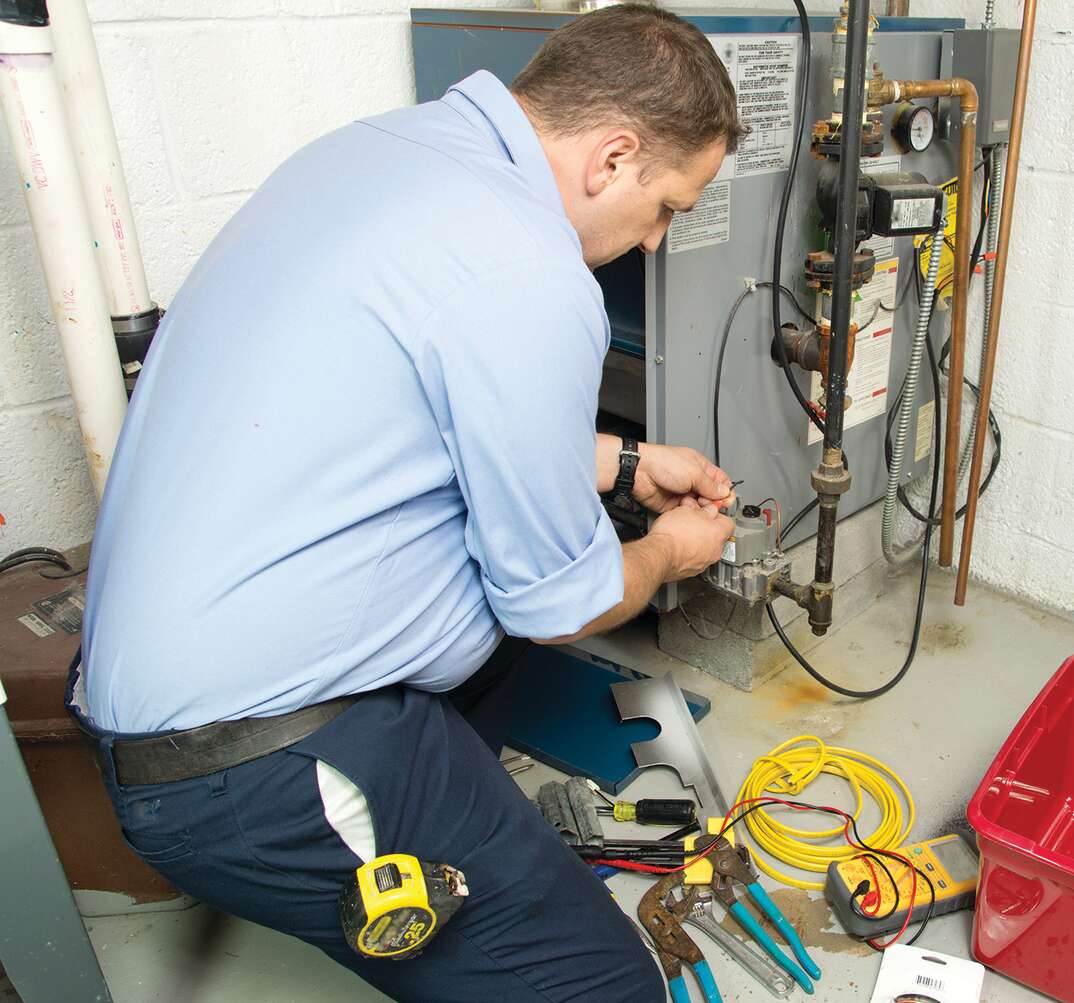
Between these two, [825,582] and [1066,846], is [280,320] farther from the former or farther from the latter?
[1066,846]

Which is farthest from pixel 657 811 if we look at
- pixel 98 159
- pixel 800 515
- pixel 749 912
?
pixel 98 159

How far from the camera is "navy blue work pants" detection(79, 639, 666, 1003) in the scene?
875 millimetres

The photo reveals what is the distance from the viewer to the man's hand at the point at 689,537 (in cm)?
124

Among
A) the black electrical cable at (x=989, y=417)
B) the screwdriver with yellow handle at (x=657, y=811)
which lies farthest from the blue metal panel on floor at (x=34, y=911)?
the black electrical cable at (x=989, y=417)

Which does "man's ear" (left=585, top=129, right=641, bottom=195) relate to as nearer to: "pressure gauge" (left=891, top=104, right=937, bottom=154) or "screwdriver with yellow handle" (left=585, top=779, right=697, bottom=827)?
"pressure gauge" (left=891, top=104, right=937, bottom=154)

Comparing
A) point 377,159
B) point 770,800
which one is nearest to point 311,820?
point 377,159

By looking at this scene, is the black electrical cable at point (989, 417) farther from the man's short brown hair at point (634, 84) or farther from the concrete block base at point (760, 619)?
the man's short brown hair at point (634, 84)

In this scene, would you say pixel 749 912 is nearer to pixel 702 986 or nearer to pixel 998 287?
pixel 702 986

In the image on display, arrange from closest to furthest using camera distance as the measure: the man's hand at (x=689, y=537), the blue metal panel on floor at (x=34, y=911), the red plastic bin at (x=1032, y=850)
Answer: the blue metal panel on floor at (x=34, y=911) → the red plastic bin at (x=1032, y=850) → the man's hand at (x=689, y=537)

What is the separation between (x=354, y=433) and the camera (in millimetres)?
820

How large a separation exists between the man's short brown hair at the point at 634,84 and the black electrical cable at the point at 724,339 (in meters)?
0.45

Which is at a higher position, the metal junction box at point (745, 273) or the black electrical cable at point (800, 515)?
the metal junction box at point (745, 273)

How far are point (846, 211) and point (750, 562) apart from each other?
0.52 metres

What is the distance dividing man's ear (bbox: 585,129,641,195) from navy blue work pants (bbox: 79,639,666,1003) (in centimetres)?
54
